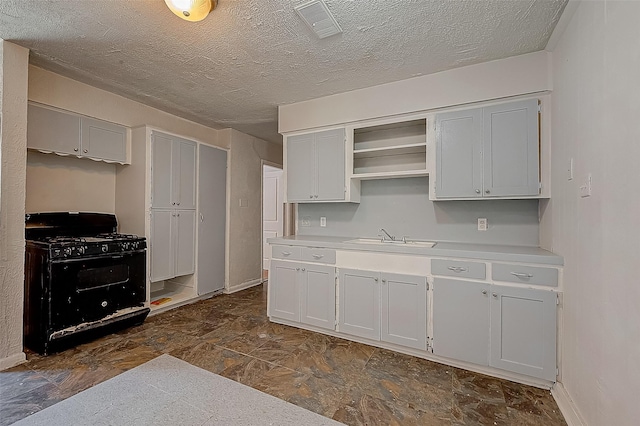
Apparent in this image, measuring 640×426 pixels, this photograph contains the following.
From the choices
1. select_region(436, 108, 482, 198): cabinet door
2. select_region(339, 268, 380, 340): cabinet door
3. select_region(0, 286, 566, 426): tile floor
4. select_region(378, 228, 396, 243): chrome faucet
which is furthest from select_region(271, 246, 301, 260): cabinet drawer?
select_region(436, 108, 482, 198): cabinet door

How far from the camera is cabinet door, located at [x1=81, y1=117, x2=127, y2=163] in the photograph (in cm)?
308

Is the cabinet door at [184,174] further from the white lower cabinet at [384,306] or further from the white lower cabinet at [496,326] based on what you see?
the white lower cabinet at [496,326]

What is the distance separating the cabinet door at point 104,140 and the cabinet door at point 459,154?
11.1ft

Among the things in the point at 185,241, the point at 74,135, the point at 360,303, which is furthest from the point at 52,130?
the point at 360,303

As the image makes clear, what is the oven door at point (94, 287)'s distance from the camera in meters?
2.48

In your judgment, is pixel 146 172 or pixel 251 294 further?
pixel 251 294

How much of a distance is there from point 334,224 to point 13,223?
2841 millimetres

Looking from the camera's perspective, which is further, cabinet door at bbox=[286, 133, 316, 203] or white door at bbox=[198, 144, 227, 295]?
white door at bbox=[198, 144, 227, 295]

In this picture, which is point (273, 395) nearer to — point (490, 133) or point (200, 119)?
point (490, 133)

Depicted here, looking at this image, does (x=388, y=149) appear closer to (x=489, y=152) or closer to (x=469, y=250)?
(x=489, y=152)

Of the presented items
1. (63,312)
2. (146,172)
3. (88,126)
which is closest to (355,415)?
(63,312)

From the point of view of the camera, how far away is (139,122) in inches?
140

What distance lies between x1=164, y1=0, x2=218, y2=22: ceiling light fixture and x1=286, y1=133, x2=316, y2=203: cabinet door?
5.63 feet

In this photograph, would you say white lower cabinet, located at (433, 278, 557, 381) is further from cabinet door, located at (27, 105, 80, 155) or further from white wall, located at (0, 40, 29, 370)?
cabinet door, located at (27, 105, 80, 155)
